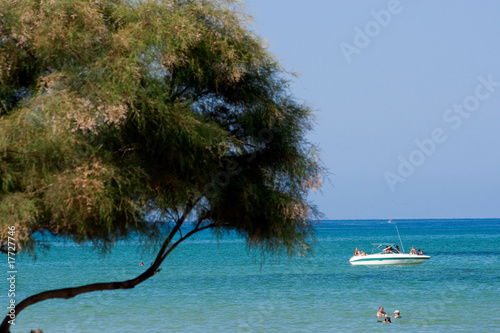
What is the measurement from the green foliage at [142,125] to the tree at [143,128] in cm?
2

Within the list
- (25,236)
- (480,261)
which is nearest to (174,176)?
(25,236)

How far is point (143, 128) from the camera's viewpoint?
10.2 metres

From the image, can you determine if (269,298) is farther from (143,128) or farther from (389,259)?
(143,128)

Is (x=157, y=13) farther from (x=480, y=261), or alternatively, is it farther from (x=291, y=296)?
(x=480, y=261)

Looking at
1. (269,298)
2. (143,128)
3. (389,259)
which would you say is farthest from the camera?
(389,259)

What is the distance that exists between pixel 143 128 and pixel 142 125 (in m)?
0.19

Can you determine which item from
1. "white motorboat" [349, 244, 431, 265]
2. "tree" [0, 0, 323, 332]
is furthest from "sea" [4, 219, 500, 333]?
"tree" [0, 0, 323, 332]

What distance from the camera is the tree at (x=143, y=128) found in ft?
32.3

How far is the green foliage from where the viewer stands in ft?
32.3

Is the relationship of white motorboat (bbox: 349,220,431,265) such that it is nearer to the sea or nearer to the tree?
the sea

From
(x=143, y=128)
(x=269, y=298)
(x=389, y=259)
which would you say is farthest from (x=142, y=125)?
(x=389, y=259)

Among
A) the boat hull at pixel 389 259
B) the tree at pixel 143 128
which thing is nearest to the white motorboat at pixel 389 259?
the boat hull at pixel 389 259

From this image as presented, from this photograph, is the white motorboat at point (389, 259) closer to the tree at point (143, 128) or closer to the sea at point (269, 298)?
the sea at point (269, 298)

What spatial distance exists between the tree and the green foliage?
0.07 feet
